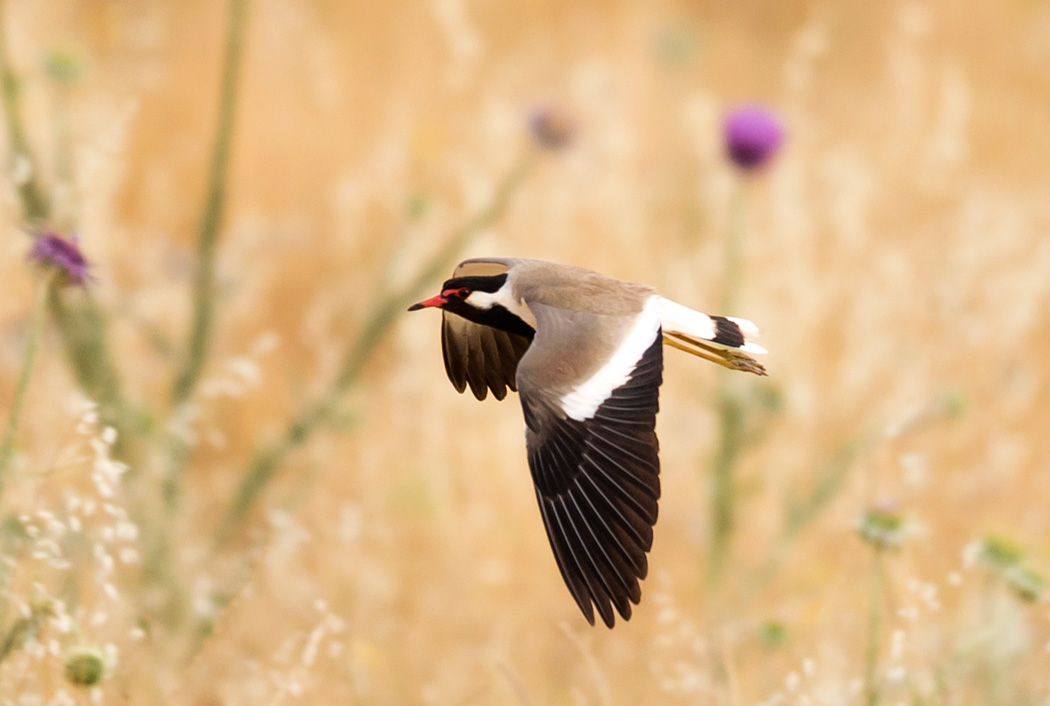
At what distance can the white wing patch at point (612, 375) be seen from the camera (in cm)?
74

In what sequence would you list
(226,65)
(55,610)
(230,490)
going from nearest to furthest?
1. (55,610)
2. (226,65)
3. (230,490)

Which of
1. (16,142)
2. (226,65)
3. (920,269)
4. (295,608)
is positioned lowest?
(295,608)

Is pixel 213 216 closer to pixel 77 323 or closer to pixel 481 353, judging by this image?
pixel 77 323

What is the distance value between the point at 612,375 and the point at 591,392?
18mm

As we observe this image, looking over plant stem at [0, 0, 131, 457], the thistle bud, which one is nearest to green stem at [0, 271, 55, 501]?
plant stem at [0, 0, 131, 457]

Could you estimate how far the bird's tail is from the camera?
873mm

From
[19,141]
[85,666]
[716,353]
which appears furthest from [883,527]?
[19,141]

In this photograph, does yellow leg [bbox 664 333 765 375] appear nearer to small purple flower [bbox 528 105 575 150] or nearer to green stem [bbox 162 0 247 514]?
green stem [bbox 162 0 247 514]

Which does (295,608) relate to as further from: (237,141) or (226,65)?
(237,141)

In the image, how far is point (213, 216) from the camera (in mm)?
1590

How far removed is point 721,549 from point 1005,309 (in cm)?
102

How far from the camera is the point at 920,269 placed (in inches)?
118

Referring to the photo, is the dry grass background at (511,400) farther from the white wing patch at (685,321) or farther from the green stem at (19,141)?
the white wing patch at (685,321)

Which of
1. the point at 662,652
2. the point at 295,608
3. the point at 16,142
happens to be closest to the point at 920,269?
the point at 662,652
